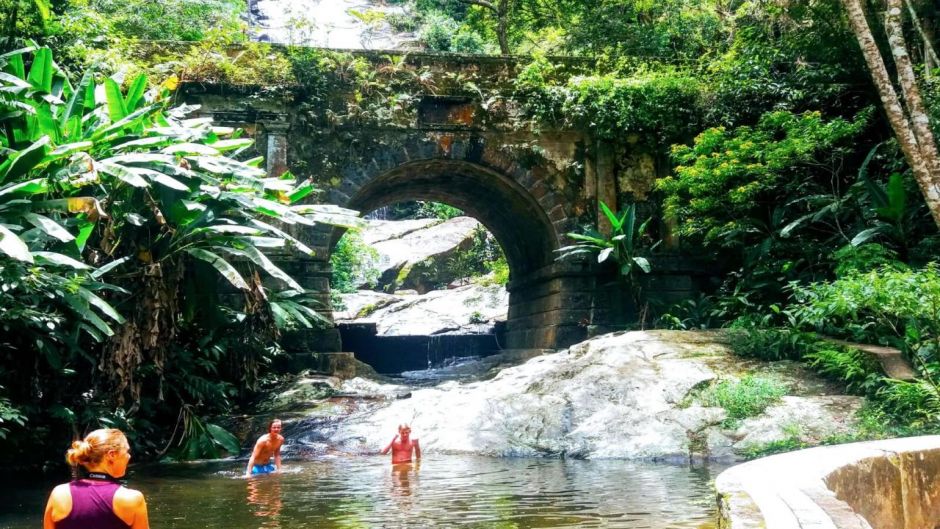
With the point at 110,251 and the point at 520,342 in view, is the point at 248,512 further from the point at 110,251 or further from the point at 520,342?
the point at 520,342

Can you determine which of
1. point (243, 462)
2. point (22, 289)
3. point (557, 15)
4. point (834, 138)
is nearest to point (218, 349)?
point (243, 462)

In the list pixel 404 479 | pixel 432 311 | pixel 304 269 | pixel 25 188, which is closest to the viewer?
pixel 25 188

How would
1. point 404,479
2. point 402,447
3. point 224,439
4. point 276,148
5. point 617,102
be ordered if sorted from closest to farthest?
point 404,479
point 402,447
point 224,439
point 276,148
point 617,102

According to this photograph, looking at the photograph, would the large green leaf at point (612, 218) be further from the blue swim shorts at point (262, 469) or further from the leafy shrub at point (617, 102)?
the blue swim shorts at point (262, 469)

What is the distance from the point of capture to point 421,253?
87.5 ft

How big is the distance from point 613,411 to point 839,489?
5821mm

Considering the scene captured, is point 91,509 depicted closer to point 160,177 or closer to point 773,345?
point 160,177

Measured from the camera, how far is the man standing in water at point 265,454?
25.2 ft

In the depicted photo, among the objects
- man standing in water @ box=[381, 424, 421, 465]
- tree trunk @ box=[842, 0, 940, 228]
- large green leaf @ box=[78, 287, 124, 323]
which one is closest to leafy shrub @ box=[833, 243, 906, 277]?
tree trunk @ box=[842, 0, 940, 228]

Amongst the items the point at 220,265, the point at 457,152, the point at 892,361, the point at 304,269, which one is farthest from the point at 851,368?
the point at 304,269

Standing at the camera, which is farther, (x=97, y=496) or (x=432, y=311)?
(x=432, y=311)

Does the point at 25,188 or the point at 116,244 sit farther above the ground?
the point at 25,188

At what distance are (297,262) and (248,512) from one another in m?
7.67

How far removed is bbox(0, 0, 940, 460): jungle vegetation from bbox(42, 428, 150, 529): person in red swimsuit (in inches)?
133
